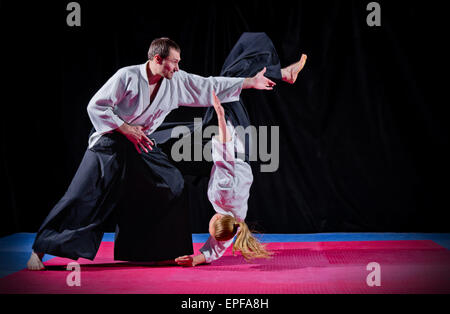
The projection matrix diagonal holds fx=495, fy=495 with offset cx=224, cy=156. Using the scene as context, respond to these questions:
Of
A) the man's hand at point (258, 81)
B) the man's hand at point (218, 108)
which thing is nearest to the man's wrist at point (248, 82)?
the man's hand at point (258, 81)

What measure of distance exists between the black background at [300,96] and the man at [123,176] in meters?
1.29

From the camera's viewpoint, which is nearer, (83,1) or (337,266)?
(337,266)

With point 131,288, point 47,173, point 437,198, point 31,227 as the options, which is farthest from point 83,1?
point 437,198

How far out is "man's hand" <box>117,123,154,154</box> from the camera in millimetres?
3002

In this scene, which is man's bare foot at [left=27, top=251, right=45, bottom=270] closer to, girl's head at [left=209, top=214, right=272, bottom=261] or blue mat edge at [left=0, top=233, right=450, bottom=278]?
blue mat edge at [left=0, top=233, right=450, bottom=278]

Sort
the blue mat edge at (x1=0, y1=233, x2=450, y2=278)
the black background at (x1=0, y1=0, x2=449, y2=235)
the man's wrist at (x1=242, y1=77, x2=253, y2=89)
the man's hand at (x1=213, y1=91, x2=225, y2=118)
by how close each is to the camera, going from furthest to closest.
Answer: the black background at (x1=0, y1=0, x2=449, y2=235) < the blue mat edge at (x1=0, y1=233, x2=450, y2=278) < the man's wrist at (x1=242, y1=77, x2=253, y2=89) < the man's hand at (x1=213, y1=91, x2=225, y2=118)

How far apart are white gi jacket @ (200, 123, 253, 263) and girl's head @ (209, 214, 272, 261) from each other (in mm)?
54

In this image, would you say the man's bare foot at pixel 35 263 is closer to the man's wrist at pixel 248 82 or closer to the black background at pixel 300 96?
the black background at pixel 300 96

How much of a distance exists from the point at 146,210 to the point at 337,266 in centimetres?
122

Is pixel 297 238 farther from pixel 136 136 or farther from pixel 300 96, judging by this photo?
pixel 136 136

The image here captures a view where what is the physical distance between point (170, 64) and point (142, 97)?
271 millimetres

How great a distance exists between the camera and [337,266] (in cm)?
300

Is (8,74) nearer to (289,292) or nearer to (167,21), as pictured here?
(167,21)

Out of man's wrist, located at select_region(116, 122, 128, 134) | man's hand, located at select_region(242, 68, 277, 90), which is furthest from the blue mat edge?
man's hand, located at select_region(242, 68, 277, 90)
